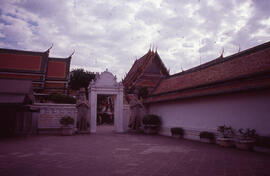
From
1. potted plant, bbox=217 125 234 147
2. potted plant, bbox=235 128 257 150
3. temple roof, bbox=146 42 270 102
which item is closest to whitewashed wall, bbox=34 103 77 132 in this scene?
temple roof, bbox=146 42 270 102

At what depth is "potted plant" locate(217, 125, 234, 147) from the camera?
921cm

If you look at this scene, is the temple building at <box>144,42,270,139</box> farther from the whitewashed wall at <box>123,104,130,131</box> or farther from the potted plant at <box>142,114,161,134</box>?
the whitewashed wall at <box>123,104,130,131</box>

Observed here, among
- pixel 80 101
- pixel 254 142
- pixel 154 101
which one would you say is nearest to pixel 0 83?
pixel 80 101

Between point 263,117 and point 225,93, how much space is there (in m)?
2.01

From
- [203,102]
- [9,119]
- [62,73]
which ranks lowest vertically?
[9,119]

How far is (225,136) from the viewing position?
9.47 metres

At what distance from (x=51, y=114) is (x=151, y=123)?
7.51 meters

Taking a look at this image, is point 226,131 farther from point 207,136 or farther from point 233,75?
point 233,75

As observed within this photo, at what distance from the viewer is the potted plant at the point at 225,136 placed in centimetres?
921

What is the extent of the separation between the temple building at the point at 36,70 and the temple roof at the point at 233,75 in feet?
61.3

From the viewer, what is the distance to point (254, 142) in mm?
8281

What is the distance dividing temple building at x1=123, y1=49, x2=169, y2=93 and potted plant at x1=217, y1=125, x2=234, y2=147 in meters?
19.6

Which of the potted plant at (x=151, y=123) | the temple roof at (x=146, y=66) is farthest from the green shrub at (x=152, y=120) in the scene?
the temple roof at (x=146, y=66)

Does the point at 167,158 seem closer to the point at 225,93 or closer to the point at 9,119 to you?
the point at 225,93
